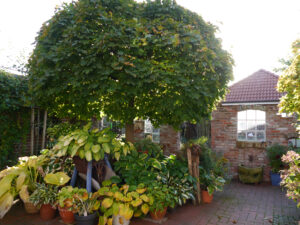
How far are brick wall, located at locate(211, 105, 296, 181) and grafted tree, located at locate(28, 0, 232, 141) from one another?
3933 millimetres

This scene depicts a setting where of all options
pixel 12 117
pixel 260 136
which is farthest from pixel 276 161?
pixel 12 117

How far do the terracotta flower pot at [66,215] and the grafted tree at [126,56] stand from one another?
1720mm

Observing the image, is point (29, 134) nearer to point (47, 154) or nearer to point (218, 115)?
point (47, 154)

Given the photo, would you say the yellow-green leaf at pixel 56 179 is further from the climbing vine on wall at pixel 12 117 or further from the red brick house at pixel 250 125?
the red brick house at pixel 250 125

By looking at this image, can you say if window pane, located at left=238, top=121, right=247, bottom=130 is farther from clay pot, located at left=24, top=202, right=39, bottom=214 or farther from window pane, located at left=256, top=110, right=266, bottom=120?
clay pot, located at left=24, top=202, right=39, bottom=214

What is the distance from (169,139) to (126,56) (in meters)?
5.63

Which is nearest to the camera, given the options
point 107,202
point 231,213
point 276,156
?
point 107,202

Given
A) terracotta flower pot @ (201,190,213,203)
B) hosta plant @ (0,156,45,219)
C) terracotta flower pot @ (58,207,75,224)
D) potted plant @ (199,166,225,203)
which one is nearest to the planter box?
potted plant @ (199,166,225,203)

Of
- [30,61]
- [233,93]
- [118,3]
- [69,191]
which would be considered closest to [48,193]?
[69,191]

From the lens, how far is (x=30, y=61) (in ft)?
13.2

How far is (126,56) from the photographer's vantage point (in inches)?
128

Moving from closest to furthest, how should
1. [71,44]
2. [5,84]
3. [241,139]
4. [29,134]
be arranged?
[71,44] < [5,84] < [29,134] < [241,139]

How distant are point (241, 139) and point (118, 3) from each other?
602cm

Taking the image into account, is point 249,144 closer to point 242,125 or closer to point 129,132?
point 242,125
